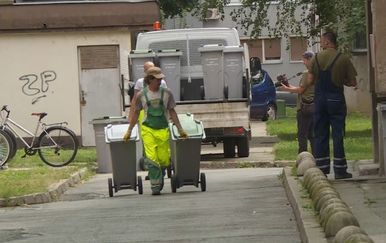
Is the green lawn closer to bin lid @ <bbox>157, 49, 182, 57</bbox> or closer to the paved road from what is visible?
bin lid @ <bbox>157, 49, 182, 57</bbox>

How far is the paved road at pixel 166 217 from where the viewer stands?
1018cm

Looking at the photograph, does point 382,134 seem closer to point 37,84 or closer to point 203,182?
point 203,182

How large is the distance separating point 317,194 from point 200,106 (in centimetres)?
1106

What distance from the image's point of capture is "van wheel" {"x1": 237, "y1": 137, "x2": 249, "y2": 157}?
864 inches

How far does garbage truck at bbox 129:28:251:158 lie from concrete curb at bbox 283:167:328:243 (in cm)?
765

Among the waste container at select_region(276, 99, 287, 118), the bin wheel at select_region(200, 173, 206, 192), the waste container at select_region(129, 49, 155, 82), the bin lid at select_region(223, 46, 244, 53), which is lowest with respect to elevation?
the waste container at select_region(276, 99, 287, 118)

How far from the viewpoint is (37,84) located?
2642 cm

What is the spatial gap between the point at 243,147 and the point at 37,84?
6.59m

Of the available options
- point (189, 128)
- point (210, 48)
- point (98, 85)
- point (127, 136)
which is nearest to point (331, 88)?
point (189, 128)

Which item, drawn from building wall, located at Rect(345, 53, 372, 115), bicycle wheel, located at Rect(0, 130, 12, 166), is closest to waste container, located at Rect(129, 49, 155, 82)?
bicycle wheel, located at Rect(0, 130, 12, 166)

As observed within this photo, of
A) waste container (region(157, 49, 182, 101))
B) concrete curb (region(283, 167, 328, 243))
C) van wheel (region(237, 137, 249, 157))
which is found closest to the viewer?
concrete curb (region(283, 167, 328, 243))

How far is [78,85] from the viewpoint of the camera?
1038 inches

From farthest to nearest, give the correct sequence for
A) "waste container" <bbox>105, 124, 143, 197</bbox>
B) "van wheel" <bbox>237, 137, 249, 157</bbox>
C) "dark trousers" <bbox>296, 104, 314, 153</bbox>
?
"van wheel" <bbox>237, 137, 249, 157</bbox>
"dark trousers" <bbox>296, 104, 314, 153</bbox>
"waste container" <bbox>105, 124, 143, 197</bbox>

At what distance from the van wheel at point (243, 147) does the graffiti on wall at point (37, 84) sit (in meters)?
6.19
